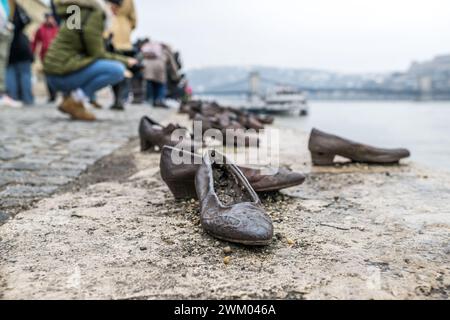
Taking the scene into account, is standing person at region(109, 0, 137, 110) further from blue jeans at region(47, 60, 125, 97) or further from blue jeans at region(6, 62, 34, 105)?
blue jeans at region(47, 60, 125, 97)

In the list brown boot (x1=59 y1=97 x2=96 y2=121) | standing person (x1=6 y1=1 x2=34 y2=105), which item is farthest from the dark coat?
brown boot (x1=59 y1=97 x2=96 y2=121)

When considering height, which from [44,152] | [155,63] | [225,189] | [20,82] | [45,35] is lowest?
[44,152]

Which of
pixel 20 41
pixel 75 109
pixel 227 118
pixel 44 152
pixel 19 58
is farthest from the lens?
pixel 19 58

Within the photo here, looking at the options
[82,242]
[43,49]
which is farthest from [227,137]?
[43,49]

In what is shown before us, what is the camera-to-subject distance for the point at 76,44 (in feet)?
19.7

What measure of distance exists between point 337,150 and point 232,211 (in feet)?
5.67

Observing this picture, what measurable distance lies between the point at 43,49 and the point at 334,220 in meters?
9.59

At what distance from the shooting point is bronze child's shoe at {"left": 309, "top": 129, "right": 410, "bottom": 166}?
3.12 metres

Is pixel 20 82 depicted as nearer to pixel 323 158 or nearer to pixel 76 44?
pixel 76 44

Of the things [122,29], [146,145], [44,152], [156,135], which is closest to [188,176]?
[156,135]

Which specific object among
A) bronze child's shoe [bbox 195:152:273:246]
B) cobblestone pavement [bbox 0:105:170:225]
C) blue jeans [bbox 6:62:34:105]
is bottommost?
cobblestone pavement [bbox 0:105:170:225]

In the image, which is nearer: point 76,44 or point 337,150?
point 337,150

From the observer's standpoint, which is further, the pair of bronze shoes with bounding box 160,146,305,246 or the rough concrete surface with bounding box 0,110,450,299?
the pair of bronze shoes with bounding box 160,146,305,246
